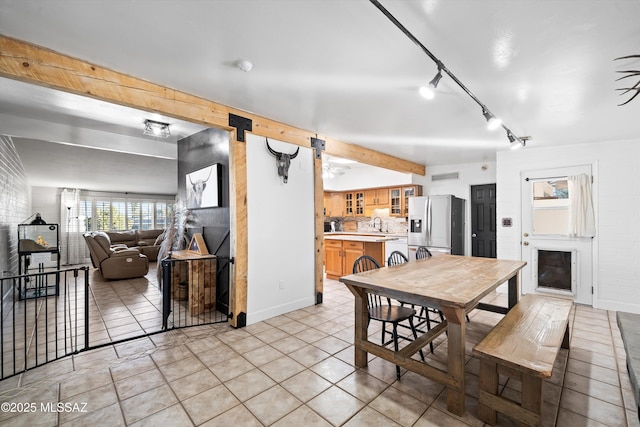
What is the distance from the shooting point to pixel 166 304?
3.20 meters

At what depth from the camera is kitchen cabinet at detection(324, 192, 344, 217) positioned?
8.23 metres

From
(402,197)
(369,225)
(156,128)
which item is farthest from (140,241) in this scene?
(402,197)

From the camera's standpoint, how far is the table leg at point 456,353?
1.87 m

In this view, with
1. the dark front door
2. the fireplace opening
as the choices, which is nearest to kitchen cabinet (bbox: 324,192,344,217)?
the dark front door

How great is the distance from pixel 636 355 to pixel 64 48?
4456mm

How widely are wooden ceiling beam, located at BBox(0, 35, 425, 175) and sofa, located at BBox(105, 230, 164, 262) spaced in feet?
21.3

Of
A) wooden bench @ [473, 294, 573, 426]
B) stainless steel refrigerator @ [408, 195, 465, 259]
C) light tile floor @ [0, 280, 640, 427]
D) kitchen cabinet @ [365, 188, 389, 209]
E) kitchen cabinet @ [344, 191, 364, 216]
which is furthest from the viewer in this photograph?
kitchen cabinet @ [344, 191, 364, 216]

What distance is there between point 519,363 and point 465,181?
5.16m

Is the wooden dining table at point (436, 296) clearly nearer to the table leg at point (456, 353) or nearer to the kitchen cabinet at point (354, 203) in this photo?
the table leg at point (456, 353)

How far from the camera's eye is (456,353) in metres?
1.90

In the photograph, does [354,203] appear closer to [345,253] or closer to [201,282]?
[345,253]

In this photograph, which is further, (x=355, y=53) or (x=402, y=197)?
(x=402, y=197)

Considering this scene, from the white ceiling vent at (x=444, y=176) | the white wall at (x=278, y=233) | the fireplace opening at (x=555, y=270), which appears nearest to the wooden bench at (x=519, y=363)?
the white wall at (x=278, y=233)

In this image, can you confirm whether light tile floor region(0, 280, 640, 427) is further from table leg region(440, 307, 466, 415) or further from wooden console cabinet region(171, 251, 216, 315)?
wooden console cabinet region(171, 251, 216, 315)
